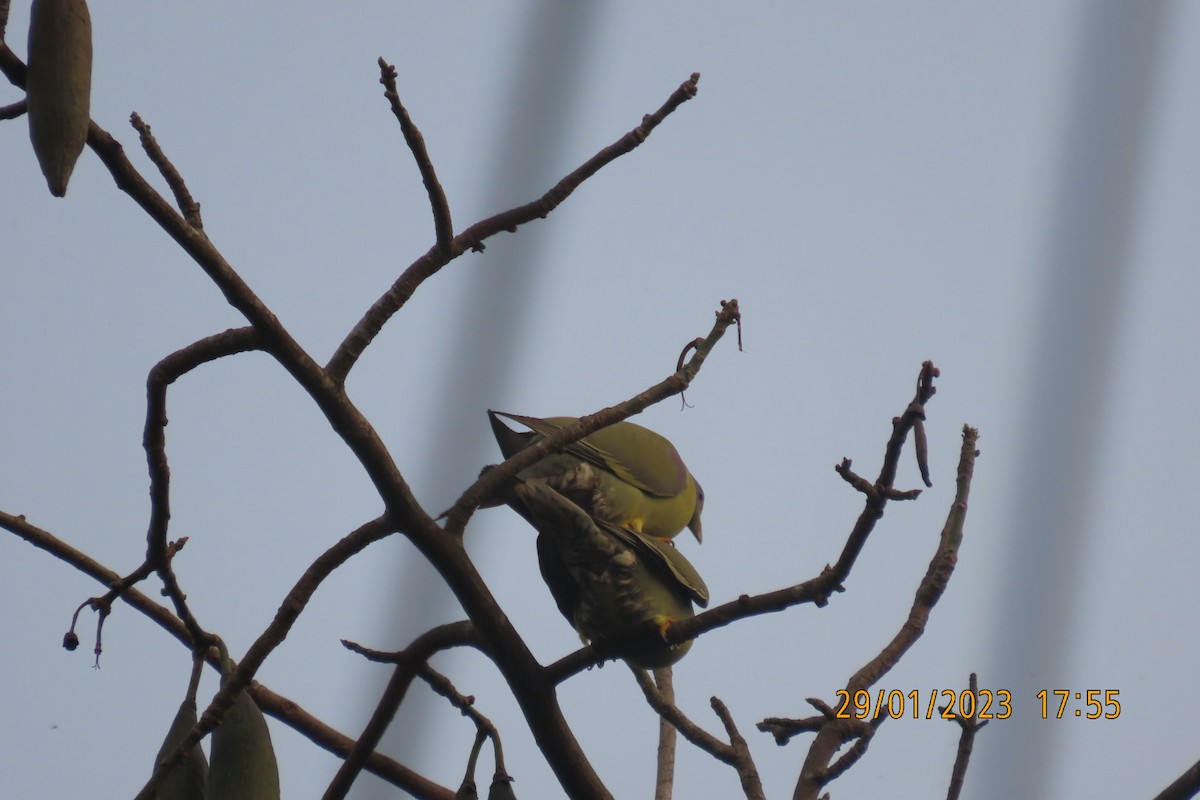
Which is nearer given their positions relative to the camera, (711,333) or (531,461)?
(531,461)

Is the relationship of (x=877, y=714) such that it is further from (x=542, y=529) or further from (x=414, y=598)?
(x=414, y=598)

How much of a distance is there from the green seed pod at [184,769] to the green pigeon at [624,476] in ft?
1.90

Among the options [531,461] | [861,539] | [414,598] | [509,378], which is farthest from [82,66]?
[509,378]

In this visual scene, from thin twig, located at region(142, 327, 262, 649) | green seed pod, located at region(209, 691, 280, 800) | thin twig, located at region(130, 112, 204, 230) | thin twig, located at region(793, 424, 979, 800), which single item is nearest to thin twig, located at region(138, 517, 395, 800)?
green seed pod, located at region(209, 691, 280, 800)

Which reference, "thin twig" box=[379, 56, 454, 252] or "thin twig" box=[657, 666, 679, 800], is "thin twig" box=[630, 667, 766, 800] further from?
"thin twig" box=[379, 56, 454, 252]

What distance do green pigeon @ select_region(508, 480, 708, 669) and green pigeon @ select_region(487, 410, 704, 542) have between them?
0.08 metres

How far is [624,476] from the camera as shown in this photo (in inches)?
58.8

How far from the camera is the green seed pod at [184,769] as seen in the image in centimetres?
85

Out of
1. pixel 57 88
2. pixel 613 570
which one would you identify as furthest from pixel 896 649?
pixel 57 88

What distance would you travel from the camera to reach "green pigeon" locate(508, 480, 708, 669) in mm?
1295

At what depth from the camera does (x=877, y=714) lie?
1.24 metres

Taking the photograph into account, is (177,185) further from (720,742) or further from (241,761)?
(720,742)

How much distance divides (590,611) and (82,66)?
0.89 metres

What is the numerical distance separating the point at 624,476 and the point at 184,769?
2.49 ft
